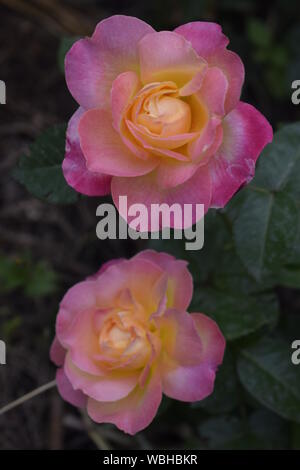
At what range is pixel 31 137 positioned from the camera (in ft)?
5.37

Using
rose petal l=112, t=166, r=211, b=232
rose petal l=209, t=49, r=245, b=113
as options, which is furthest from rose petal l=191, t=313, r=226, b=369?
rose petal l=209, t=49, r=245, b=113

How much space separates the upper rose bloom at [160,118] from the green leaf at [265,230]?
223 millimetres

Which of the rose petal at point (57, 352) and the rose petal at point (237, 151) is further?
the rose petal at point (57, 352)

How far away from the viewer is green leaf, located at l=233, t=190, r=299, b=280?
93cm

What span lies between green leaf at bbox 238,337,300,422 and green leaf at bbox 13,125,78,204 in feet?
1.39

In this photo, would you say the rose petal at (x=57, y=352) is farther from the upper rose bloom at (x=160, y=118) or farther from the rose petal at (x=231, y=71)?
the rose petal at (x=231, y=71)

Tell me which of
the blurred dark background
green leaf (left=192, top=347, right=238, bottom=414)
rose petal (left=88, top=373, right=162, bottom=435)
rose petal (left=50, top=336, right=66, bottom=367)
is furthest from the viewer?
the blurred dark background

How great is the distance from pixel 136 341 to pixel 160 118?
0.98ft

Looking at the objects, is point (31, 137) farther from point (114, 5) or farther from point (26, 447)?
point (26, 447)

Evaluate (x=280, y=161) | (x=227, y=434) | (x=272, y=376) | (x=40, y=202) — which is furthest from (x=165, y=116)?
(x=40, y=202)

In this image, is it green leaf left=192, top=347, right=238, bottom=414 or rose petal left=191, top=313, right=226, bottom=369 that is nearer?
rose petal left=191, top=313, right=226, bottom=369

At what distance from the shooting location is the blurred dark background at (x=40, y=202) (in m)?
1.40

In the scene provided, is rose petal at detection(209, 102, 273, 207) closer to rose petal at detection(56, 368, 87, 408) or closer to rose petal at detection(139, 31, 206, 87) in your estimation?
rose petal at detection(139, 31, 206, 87)

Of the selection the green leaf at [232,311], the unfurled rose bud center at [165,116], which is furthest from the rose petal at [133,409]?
the unfurled rose bud center at [165,116]
